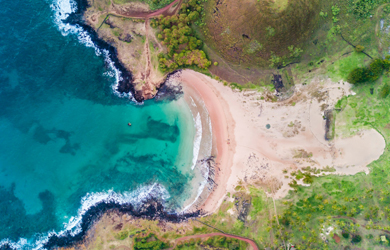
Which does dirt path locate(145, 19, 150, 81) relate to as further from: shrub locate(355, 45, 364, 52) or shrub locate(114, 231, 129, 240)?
shrub locate(355, 45, 364, 52)

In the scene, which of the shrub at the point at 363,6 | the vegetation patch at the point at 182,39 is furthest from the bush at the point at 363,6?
the vegetation patch at the point at 182,39

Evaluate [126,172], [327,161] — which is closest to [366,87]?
[327,161]

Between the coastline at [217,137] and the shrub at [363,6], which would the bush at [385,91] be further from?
the coastline at [217,137]

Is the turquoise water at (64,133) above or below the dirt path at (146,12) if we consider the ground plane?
below

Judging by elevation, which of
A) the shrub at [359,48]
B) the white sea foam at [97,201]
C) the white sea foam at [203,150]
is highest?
the shrub at [359,48]

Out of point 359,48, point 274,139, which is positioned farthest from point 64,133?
point 359,48

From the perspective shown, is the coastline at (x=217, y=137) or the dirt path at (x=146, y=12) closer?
the coastline at (x=217, y=137)

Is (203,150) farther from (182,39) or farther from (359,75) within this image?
(359,75)
